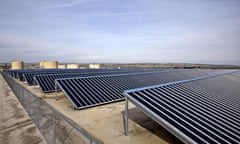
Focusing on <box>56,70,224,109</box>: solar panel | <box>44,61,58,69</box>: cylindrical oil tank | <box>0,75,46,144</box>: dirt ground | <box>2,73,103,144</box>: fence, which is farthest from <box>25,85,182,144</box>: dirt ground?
<box>44,61,58,69</box>: cylindrical oil tank

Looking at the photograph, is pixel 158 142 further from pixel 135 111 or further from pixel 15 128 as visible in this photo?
pixel 15 128

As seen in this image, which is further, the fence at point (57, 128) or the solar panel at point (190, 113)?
the fence at point (57, 128)

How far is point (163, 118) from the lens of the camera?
6.35 m

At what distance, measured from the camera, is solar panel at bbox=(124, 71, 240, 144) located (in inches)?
224

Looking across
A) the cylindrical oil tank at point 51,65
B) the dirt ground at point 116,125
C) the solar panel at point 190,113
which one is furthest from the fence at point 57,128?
the cylindrical oil tank at point 51,65

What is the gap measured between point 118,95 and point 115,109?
6.96 feet

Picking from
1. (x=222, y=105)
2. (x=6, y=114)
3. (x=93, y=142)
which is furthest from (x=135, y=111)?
(x=6, y=114)

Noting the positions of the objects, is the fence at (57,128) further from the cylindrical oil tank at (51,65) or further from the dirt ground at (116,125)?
the cylindrical oil tank at (51,65)

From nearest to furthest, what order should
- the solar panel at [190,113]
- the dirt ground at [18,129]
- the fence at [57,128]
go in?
the solar panel at [190,113]
the fence at [57,128]
the dirt ground at [18,129]

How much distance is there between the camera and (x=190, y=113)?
22.9ft

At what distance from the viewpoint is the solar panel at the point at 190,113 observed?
569 cm

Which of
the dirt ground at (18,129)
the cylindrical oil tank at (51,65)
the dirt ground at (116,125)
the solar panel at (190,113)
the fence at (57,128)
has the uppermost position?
the cylindrical oil tank at (51,65)

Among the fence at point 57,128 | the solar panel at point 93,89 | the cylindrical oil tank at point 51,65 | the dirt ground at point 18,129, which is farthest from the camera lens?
the cylindrical oil tank at point 51,65

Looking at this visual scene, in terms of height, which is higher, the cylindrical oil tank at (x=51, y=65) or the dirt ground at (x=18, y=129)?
the cylindrical oil tank at (x=51, y=65)
